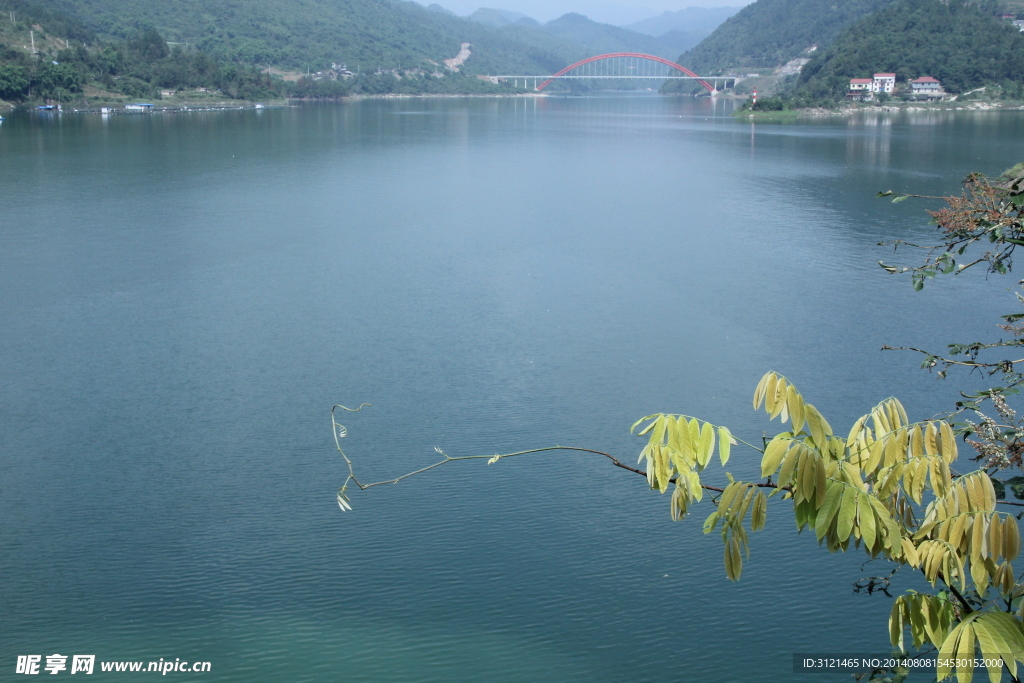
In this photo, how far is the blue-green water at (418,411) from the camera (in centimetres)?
386

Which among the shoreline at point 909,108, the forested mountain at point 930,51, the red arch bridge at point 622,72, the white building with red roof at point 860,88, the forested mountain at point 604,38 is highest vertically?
the forested mountain at point 604,38

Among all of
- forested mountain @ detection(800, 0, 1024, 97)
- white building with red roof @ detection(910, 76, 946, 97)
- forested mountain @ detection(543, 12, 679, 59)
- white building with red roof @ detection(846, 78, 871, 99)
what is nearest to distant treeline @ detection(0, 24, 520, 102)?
forested mountain @ detection(800, 0, 1024, 97)

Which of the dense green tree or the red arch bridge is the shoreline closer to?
the red arch bridge

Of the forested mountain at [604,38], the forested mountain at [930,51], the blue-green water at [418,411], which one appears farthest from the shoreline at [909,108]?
the forested mountain at [604,38]

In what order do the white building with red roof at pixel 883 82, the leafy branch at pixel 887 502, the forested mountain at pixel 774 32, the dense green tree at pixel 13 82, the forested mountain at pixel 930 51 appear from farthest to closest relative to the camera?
1. the forested mountain at pixel 774 32
2. the forested mountain at pixel 930 51
3. the white building with red roof at pixel 883 82
4. the dense green tree at pixel 13 82
5. the leafy branch at pixel 887 502

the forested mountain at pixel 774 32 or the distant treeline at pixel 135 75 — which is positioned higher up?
the forested mountain at pixel 774 32

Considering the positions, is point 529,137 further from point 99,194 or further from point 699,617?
point 699,617

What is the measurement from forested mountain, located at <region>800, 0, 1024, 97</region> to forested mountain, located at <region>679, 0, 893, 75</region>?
13403 mm

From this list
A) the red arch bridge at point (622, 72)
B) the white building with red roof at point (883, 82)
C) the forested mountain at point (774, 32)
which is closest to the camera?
the white building with red roof at point (883, 82)

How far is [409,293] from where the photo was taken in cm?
880

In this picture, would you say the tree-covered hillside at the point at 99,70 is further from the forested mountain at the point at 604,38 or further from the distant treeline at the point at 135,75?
the forested mountain at the point at 604,38

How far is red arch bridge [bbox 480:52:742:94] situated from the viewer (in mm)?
67750

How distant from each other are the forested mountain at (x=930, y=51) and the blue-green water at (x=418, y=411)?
33363 millimetres

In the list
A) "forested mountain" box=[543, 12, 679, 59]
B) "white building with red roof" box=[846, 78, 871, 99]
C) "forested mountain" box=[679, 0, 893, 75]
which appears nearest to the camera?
"white building with red roof" box=[846, 78, 871, 99]
